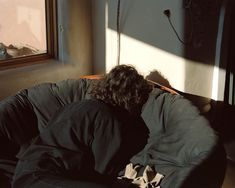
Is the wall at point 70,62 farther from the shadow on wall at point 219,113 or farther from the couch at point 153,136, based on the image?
the shadow on wall at point 219,113

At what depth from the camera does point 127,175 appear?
8.35 feet

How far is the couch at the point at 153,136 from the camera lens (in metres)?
2.21

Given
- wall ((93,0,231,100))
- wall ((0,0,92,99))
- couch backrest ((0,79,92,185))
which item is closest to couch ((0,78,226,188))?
couch backrest ((0,79,92,185))

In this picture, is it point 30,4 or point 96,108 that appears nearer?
point 96,108

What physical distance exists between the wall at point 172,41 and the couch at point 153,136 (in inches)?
13.5

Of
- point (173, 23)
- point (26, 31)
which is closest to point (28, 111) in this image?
point (26, 31)

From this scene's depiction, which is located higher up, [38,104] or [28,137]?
[38,104]

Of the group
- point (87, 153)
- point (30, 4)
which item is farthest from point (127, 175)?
point (30, 4)

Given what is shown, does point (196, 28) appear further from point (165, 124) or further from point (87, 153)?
point (87, 153)

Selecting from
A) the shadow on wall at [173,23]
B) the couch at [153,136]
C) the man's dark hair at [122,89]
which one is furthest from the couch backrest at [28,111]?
the shadow on wall at [173,23]

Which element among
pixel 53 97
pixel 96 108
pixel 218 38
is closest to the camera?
pixel 96 108

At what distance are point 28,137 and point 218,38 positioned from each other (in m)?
1.78

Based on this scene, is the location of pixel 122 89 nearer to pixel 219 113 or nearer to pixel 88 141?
pixel 88 141

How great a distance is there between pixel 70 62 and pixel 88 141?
1199 mm
